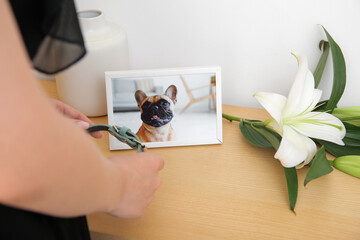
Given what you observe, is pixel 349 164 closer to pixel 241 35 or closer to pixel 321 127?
pixel 321 127

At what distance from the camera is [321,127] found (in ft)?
2.36

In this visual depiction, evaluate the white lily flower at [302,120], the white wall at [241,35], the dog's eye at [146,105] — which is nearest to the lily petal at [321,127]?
the white lily flower at [302,120]

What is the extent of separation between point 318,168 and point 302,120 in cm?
10

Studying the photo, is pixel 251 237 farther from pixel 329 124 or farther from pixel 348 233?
pixel 329 124

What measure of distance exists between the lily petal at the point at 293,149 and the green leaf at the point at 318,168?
2 centimetres

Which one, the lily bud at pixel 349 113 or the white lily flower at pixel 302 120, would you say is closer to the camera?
the white lily flower at pixel 302 120

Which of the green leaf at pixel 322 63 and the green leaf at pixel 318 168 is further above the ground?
the green leaf at pixel 322 63

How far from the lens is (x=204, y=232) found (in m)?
0.63

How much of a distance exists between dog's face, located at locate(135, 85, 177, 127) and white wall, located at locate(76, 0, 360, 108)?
0.16 m

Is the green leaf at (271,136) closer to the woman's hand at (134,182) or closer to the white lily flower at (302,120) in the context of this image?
the white lily flower at (302,120)

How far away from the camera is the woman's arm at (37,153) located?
313 mm

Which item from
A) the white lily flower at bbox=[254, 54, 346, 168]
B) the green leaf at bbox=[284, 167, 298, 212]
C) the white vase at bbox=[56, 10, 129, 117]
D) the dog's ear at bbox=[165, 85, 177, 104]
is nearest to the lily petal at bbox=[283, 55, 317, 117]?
the white lily flower at bbox=[254, 54, 346, 168]

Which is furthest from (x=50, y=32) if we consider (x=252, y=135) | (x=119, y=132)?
(x=252, y=135)

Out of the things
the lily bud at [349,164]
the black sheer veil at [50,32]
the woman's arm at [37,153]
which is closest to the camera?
the woman's arm at [37,153]
